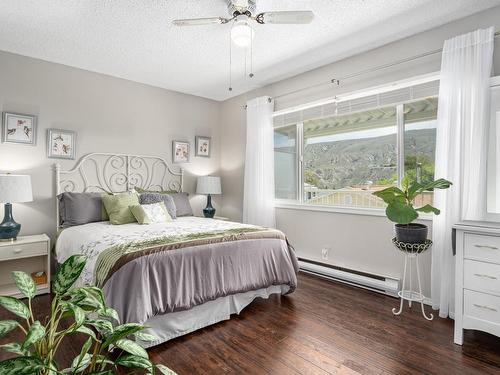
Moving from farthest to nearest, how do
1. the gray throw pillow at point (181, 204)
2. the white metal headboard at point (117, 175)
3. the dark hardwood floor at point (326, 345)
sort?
the gray throw pillow at point (181, 204), the white metal headboard at point (117, 175), the dark hardwood floor at point (326, 345)

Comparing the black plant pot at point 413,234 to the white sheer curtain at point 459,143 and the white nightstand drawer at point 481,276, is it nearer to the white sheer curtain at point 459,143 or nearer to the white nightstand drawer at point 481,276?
the white sheer curtain at point 459,143

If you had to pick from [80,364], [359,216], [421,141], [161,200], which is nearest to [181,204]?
[161,200]

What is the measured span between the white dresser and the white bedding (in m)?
2.02

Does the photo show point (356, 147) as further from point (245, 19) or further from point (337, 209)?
point (245, 19)

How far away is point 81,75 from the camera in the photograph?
12.1 feet

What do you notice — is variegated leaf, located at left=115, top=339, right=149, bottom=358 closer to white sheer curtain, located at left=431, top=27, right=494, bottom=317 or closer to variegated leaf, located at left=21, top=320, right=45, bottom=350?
variegated leaf, located at left=21, top=320, right=45, bottom=350

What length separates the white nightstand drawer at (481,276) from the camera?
6.36ft

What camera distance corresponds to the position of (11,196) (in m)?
2.79

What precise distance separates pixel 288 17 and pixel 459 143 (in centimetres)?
172

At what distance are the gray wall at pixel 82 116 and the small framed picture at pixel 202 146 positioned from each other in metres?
0.10

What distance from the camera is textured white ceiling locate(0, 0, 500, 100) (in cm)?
240

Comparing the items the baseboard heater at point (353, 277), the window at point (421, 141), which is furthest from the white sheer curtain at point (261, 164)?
the window at point (421, 141)

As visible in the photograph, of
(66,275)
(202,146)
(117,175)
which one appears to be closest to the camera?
(66,275)

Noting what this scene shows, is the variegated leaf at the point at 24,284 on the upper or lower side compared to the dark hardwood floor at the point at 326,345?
upper
